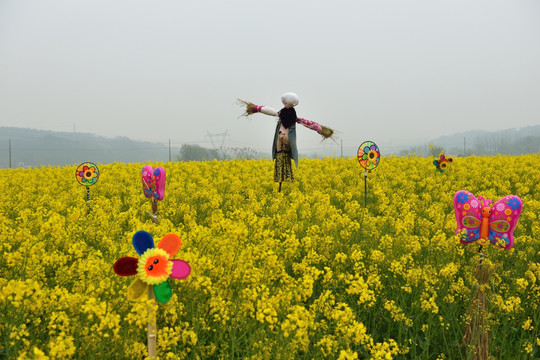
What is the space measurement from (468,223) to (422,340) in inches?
45.0

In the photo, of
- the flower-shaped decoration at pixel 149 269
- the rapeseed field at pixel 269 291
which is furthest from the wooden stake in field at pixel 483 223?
the flower-shaped decoration at pixel 149 269

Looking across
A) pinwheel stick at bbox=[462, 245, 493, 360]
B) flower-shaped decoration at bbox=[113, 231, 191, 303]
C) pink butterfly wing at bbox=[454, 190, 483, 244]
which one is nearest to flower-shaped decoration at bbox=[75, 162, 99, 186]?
flower-shaped decoration at bbox=[113, 231, 191, 303]

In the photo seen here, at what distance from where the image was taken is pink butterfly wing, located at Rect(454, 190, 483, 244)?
3359mm

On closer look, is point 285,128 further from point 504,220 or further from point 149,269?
point 149,269

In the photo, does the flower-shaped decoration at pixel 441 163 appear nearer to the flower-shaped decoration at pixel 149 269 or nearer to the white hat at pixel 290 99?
the white hat at pixel 290 99

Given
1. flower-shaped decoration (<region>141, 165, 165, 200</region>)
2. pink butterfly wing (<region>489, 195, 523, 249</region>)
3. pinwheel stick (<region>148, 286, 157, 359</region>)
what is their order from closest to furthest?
pinwheel stick (<region>148, 286, 157, 359</region>), pink butterfly wing (<region>489, 195, 523, 249</region>), flower-shaped decoration (<region>141, 165, 165, 200</region>)

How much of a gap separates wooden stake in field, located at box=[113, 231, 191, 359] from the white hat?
6.13 metres

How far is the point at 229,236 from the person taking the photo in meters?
3.66

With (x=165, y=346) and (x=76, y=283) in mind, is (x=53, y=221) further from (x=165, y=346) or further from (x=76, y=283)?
(x=165, y=346)

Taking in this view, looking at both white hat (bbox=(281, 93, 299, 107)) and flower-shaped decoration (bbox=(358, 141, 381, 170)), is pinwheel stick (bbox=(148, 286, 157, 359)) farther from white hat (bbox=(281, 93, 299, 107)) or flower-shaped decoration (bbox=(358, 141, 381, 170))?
white hat (bbox=(281, 93, 299, 107))

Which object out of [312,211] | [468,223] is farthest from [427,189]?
[468,223]

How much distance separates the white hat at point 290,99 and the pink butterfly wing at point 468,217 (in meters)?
5.06

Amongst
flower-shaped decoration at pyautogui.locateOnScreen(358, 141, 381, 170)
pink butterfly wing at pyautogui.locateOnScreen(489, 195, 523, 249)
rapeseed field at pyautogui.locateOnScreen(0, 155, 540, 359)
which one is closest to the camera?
rapeseed field at pyautogui.locateOnScreen(0, 155, 540, 359)

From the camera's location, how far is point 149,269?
2246 millimetres
